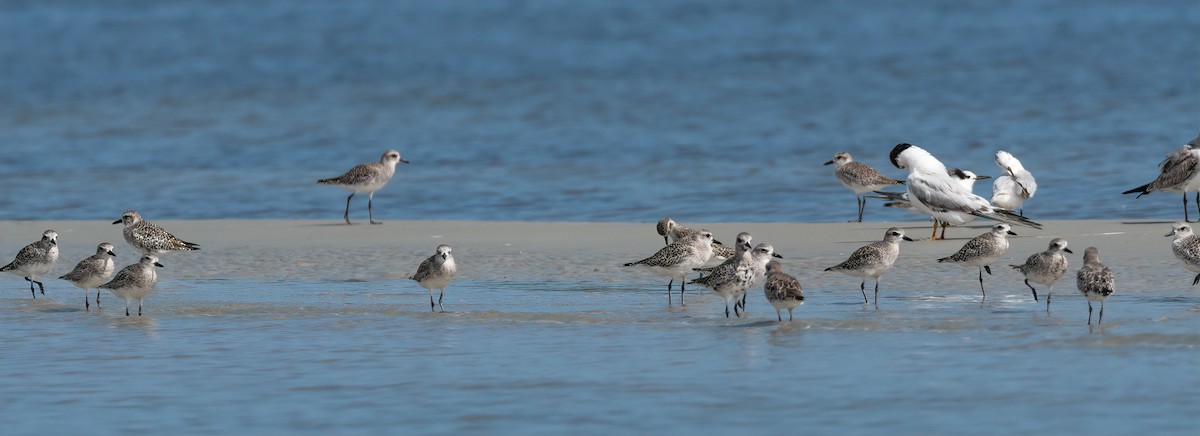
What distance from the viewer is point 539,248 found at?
18344mm

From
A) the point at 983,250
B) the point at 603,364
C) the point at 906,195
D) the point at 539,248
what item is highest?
the point at 906,195

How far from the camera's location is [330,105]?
41.8 meters

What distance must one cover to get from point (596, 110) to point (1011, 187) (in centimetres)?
1891

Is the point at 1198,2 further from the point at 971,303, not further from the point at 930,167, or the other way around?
the point at 971,303

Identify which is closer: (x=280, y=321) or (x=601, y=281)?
(x=280, y=321)

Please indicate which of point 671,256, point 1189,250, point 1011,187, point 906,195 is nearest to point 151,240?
point 671,256

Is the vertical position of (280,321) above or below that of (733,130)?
below

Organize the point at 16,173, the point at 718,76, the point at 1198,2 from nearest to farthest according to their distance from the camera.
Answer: the point at 16,173
the point at 718,76
the point at 1198,2

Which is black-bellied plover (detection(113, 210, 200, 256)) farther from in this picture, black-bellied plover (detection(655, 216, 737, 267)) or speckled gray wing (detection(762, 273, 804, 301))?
speckled gray wing (detection(762, 273, 804, 301))

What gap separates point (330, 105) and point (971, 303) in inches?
1171

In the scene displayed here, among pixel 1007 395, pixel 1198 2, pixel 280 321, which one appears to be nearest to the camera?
pixel 1007 395

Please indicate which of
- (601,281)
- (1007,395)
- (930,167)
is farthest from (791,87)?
(1007,395)

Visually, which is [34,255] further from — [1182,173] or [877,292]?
[1182,173]

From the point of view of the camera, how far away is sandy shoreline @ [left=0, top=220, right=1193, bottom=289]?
1658 cm
